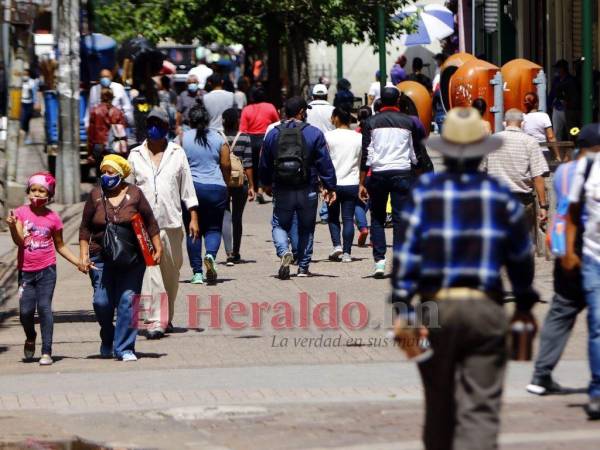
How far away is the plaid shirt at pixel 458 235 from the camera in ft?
20.5

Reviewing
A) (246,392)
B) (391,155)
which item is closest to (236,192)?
(391,155)

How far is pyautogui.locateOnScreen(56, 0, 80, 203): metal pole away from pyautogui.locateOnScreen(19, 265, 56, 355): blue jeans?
1154 centimetres

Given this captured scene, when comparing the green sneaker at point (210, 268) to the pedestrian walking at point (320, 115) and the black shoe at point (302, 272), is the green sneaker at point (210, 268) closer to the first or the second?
the black shoe at point (302, 272)

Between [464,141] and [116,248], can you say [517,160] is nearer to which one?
[116,248]

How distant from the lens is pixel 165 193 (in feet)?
39.8

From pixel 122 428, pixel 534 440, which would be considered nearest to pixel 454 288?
pixel 534 440

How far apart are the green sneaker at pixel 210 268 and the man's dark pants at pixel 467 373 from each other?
27.1ft

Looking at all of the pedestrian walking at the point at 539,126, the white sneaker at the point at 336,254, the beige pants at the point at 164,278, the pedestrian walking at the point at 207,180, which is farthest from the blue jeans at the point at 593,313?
the pedestrian walking at the point at 539,126

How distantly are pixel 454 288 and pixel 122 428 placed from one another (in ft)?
10.0

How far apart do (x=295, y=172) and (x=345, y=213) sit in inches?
73.1

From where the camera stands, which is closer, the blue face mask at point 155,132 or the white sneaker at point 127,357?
the white sneaker at point 127,357

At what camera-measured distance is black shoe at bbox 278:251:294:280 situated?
1472 cm

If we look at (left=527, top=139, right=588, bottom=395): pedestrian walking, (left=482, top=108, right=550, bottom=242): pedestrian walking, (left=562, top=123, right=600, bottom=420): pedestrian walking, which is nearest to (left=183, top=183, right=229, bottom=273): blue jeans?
(left=482, top=108, right=550, bottom=242): pedestrian walking

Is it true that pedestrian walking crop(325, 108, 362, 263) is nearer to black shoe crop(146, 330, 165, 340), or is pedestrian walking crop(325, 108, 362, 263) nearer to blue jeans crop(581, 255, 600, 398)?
black shoe crop(146, 330, 165, 340)
